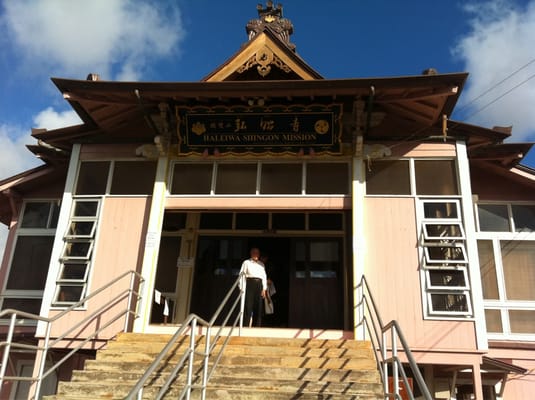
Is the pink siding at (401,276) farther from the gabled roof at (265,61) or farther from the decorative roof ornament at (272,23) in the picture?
the decorative roof ornament at (272,23)

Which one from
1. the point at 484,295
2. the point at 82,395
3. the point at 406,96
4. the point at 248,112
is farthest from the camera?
the point at 484,295

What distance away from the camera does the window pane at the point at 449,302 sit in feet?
25.1

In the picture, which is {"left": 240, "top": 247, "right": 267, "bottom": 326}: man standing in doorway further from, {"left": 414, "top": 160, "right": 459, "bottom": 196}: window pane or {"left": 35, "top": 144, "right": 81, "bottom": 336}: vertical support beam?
{"left": 35, "top": 144, "right": 81, "bottom": 336}: vertical support beam

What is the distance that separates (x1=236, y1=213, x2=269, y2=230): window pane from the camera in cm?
1069

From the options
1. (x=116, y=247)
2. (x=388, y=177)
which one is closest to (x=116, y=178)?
(x=116, y=247)

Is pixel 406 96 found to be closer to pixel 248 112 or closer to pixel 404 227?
pixel 404 227

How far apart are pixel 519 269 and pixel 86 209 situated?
27.5ft

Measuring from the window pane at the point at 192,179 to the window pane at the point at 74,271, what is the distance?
2056 mm

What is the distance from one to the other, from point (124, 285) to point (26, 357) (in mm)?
3203

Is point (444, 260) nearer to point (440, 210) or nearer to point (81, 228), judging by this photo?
point (440, 210)

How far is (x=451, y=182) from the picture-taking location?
845 cm

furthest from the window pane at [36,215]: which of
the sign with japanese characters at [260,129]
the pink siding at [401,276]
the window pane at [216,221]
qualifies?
the pink siding at [401,276]

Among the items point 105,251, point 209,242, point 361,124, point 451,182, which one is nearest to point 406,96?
point 361,124

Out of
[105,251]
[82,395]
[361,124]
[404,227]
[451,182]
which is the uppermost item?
[361,124]
